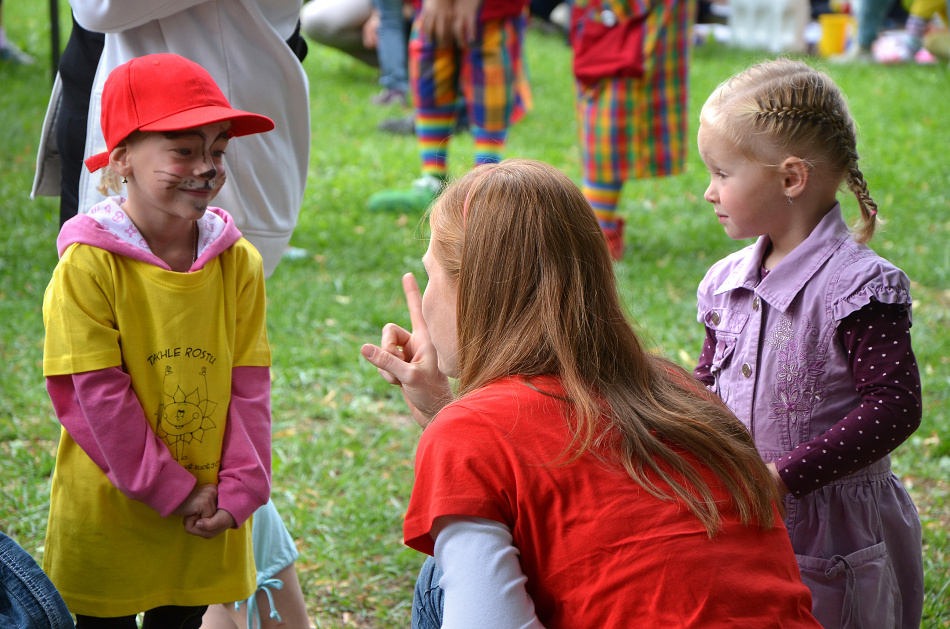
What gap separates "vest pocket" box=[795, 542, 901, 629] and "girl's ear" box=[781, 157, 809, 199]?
0.72m

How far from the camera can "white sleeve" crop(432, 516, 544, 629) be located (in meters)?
1.30

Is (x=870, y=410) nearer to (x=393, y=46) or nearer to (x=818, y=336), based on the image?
(x=818, y=336)

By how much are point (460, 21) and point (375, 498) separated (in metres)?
2.86

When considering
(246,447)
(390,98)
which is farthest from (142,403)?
(390,98)

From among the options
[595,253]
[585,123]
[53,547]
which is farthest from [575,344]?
[585,123]

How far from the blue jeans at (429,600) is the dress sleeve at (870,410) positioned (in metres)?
0.68

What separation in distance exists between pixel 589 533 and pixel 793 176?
3.07 feet

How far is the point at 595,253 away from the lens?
1525 millimetres

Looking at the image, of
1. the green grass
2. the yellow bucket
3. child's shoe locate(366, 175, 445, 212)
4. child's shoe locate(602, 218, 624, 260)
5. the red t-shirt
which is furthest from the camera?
the yellow bucket

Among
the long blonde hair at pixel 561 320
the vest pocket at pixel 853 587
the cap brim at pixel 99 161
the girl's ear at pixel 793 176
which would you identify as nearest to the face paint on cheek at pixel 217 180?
the cap brim at pixel 99 161

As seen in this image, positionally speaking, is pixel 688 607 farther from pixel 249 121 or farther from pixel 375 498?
pixel 375 498

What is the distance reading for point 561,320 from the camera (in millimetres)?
1469

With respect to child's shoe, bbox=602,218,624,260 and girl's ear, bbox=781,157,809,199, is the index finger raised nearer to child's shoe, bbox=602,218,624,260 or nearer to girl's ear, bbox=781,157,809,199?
girl's ear, bbox=781,157,809,199

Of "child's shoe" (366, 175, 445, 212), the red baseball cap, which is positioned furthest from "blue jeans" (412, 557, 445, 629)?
"child's shoe" (366, 175, 445, 212)
